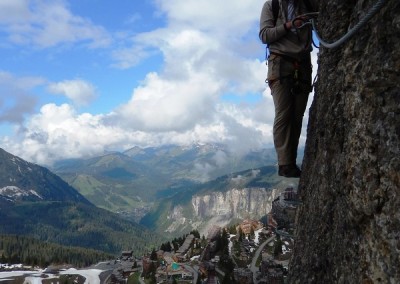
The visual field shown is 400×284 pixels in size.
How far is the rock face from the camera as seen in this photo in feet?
18.8

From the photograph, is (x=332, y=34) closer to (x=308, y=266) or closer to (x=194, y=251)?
(x=308, y=266)

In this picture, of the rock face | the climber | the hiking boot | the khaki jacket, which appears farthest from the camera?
the hiking boot

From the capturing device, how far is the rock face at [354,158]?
5738 millimetres

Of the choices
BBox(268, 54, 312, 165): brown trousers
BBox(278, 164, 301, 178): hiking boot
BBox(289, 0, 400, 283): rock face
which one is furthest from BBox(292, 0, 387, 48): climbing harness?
BBox(278, 164, 301, 178): hiking boot

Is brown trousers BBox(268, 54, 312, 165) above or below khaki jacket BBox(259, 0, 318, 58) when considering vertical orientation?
below

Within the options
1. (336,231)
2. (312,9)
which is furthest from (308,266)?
(312,9)

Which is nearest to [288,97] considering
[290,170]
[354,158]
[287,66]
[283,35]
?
[287,66]

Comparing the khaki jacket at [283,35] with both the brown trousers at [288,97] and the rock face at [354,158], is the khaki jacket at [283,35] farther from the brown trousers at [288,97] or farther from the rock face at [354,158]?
the rock face at [354,158]

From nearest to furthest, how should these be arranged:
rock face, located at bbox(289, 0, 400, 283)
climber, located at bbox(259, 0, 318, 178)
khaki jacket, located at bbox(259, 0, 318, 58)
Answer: rock face, located at bbox(289, 0, 400, 283)
khaki jacket, located at bbox(259, 0, 318, 58)
climber, located at bbox(259, 0, 318, 178)

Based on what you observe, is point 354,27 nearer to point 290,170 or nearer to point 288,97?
point 288,97

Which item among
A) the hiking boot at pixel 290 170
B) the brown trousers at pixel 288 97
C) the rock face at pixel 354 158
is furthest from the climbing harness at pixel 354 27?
the hiking boot at pixel 290 170

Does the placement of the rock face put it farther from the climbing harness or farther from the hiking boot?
the hiking boot

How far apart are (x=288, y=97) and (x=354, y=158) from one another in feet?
11.5

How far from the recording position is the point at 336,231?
7383mm
